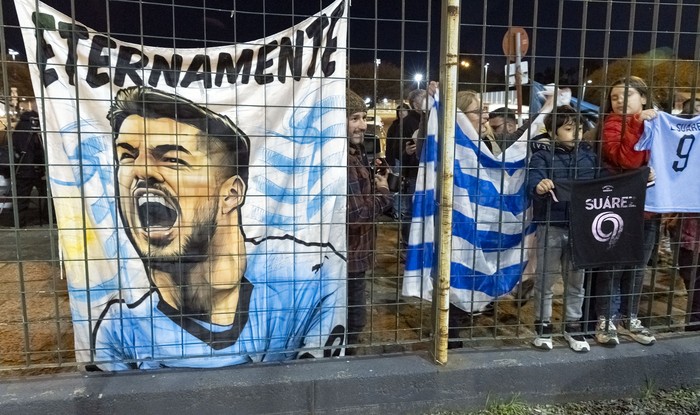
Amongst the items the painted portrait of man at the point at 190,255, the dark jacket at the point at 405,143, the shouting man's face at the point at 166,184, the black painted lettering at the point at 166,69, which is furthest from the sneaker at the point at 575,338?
the black painted lettering at the point at 166,69

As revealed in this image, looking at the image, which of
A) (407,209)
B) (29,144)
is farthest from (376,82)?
(29,144)

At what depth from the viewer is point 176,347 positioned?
3195mm

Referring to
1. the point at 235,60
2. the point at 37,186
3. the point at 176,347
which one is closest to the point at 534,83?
the point at 235,60

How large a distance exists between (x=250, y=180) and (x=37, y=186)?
2.10m

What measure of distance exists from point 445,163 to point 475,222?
1.81 ft

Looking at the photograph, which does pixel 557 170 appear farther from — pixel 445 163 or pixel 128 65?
pixel 128 65

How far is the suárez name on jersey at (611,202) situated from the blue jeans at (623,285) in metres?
0.32

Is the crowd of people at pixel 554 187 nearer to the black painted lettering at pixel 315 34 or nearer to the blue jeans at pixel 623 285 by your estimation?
the blue jeans at pixel 623 285

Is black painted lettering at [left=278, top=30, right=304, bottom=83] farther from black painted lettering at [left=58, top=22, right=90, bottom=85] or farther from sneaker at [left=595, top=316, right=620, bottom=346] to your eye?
sneaker at [left=595, top=316, right=620, bottom=346]

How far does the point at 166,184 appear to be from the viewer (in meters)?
3.07

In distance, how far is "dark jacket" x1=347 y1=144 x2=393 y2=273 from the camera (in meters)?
3.40

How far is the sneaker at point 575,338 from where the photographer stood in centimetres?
349

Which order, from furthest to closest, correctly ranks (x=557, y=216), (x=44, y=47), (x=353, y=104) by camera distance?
(x=557, y=216), (x=353, y=104), (x=44, y=47)

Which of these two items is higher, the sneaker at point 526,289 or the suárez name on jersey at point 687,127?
the suárez name on jersey at point 687,127
